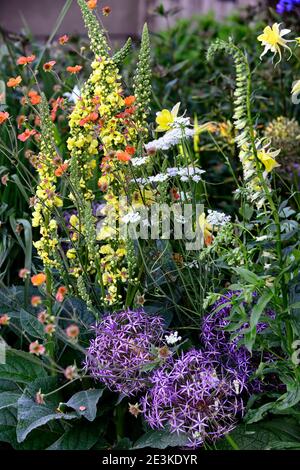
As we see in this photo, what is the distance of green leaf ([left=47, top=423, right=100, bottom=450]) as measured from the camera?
205cm

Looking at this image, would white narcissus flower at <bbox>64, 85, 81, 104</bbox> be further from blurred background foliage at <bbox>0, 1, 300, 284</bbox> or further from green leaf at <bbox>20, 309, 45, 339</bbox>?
green leaf at <bbox>20, 309, 45, 339</bbox>

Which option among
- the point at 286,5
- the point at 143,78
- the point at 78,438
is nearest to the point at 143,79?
the point at 143,78

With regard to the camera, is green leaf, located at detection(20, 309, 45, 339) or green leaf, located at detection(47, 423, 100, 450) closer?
green leaf, located at detection(47, 423, 100, 450)

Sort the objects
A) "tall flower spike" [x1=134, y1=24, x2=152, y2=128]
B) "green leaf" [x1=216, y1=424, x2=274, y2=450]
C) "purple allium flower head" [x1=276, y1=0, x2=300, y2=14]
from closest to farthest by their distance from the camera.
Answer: "green leaf" [x1=216, y1=424, x2=274, y2=450], "tall flower spike" [x1=134, y1=24, x2=152, y2=128], "purple allium flower head" [x1=276, y1=0, x2=300, y2=14]

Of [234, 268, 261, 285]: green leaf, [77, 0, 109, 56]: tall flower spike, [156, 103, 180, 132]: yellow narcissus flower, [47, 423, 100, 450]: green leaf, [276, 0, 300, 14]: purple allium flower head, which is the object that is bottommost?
[47, 423, 100, 450]: green leaf

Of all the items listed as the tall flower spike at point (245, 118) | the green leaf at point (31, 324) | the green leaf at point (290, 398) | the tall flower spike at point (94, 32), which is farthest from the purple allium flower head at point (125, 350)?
the tall flower spike at point (94, 32)

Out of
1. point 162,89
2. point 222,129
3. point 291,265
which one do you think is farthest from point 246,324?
point 162,89

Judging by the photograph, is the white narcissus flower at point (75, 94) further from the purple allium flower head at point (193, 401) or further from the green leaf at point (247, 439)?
the green leaf at point (247, 439)

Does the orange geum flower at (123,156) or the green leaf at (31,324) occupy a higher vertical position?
the orange geum flower at (123,156)

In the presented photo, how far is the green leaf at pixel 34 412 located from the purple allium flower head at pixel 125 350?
0.14m

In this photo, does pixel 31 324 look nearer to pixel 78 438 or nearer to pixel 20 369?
pixel 20 369

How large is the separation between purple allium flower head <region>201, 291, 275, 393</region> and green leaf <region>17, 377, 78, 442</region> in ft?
1.32

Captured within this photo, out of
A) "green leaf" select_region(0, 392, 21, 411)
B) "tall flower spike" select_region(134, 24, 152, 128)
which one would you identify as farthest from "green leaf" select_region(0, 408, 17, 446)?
"tall flower spike" select_region(134, 24, 152, 128)

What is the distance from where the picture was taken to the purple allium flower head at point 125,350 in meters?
1.96
